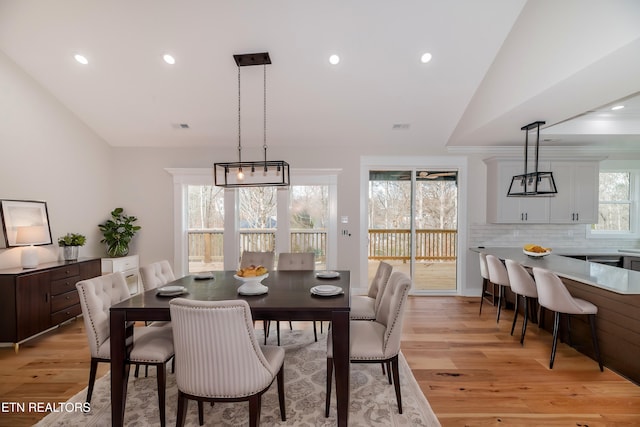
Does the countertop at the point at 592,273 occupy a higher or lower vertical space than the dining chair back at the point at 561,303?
higher

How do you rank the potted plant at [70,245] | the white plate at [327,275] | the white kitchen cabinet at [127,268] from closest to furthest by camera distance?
the white plate at [327,275]
the potted plant at [70,245]
the white kitchen cabinet at [127,268]

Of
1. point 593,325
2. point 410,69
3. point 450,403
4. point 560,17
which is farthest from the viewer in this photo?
point 410,69

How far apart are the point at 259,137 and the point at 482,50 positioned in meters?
3.19

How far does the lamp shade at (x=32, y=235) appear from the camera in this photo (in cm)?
369

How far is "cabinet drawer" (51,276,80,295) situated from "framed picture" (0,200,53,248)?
56 cm

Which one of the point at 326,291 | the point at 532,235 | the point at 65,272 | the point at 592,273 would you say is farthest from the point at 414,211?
the point at 65,272

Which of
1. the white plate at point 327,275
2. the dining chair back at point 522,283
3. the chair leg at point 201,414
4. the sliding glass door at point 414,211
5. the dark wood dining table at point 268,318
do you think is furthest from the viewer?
the sliding glass door at point 414,211

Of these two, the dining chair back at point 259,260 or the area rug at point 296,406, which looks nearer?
the area rug at point 296,406

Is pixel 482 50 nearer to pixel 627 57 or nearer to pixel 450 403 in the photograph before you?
pixel 627 57

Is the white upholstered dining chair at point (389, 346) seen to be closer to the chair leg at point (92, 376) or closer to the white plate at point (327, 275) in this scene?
the white plate at point (327, 275)

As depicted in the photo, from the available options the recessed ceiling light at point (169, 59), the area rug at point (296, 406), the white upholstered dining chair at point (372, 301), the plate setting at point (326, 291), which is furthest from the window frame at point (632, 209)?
the recessed ceiling light at point (169, 59)

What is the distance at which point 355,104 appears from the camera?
4363 mm

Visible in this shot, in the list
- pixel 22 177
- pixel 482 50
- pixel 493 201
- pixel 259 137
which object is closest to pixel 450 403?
pixel 482 50

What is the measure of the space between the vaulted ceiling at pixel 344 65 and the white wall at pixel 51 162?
239mm
